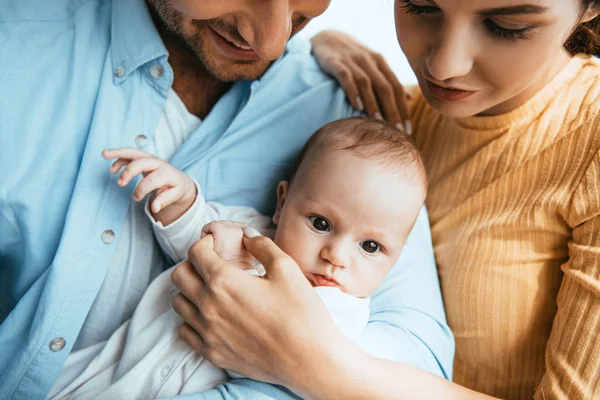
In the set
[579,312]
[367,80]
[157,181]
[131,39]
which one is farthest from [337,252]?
[131,39]

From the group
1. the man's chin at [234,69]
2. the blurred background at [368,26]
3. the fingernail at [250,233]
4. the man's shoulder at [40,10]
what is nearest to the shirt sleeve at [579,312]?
the fingernail at [250,233]

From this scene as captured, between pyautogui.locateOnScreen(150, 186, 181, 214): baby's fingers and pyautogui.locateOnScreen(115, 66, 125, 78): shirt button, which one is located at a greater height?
pyautogui.locateOnScreen(115, 66, 125, 78): shirt button

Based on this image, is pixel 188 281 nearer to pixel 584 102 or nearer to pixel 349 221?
pixel 349 221

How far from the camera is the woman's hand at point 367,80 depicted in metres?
1.78

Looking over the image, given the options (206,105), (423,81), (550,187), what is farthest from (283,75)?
(550,187)

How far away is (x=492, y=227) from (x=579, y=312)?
0.31m

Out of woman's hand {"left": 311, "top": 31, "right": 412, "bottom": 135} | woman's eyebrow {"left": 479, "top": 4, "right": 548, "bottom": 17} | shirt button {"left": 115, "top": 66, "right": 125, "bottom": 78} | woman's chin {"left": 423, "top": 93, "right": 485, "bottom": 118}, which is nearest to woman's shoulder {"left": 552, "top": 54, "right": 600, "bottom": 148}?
woman's chin {"left": 423, "top": 93, "right": 485, "bottom": 118}

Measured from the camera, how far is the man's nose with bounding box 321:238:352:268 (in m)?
1.38

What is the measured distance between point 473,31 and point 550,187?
1.48ft

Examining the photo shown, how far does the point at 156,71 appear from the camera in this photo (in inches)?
62.4

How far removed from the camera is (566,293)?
1394 mm

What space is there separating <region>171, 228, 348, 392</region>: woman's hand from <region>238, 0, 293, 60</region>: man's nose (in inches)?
19.4

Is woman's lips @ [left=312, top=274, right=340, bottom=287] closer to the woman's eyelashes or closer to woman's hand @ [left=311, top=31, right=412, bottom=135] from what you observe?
woman's hand @ [left=311, top=31, right=412, bottom=135]

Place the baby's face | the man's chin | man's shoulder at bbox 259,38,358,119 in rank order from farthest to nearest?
man's shoulder at bbox 259,38,358,119
the man's chin
the baby's face
